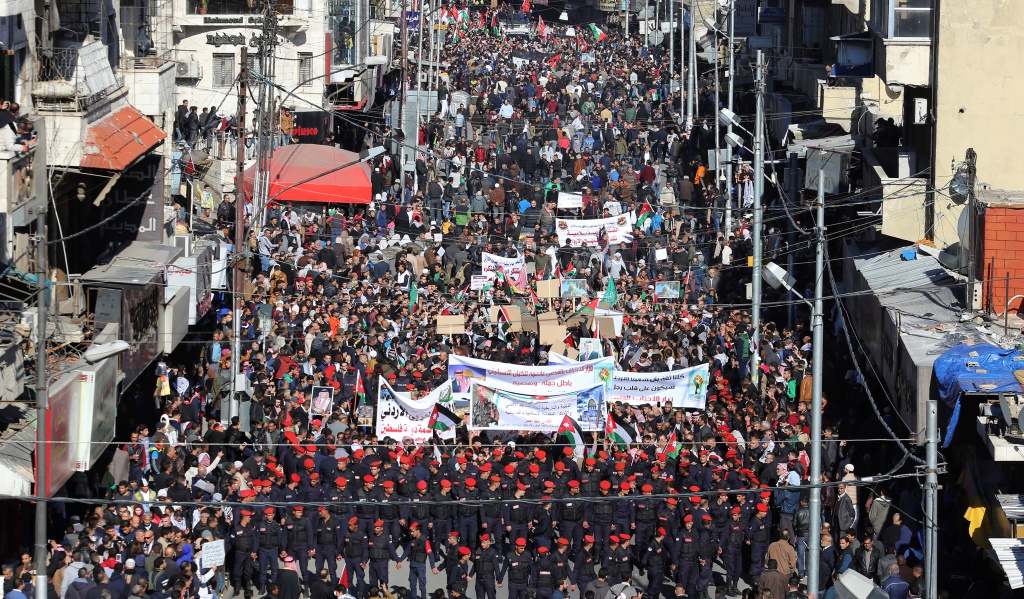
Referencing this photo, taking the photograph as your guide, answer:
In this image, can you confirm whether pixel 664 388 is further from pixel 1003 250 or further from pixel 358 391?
pixel 1003 250

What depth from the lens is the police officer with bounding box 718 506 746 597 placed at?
78.2 ft

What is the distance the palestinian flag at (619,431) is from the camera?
2736cm

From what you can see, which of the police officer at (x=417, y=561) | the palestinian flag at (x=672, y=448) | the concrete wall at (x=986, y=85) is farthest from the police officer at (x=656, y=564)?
the concrete wall at (x=986, y=85)

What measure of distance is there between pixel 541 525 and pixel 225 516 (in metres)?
4.11

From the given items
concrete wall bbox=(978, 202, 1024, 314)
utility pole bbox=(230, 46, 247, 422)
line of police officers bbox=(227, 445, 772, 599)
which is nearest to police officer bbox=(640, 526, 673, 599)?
line of police officers bbox=(227, 445, 772, 599)

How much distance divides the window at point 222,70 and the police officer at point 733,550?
95.2 feet

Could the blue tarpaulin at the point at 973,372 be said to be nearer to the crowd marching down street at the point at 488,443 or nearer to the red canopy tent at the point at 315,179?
the crowd marching down street at the point at 488,443

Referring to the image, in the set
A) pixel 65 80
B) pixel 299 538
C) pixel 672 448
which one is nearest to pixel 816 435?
pixel 672 448

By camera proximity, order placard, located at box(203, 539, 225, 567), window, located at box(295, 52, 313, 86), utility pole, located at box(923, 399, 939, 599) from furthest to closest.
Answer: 1. window, located at box(295, 52, 313, 86)
2. placard, located at box(203, 539, 225, 567)
3. utility pole, located at box(923, 399, 939, 599)

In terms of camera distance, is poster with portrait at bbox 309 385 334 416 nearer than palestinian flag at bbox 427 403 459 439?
No

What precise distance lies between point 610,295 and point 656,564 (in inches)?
510

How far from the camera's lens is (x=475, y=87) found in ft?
220

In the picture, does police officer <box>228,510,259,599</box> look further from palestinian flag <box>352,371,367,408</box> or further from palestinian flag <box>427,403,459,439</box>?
palestinian flag <box>352,371,367,408</box>

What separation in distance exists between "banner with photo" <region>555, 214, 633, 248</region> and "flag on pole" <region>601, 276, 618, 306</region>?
14.2 feet
